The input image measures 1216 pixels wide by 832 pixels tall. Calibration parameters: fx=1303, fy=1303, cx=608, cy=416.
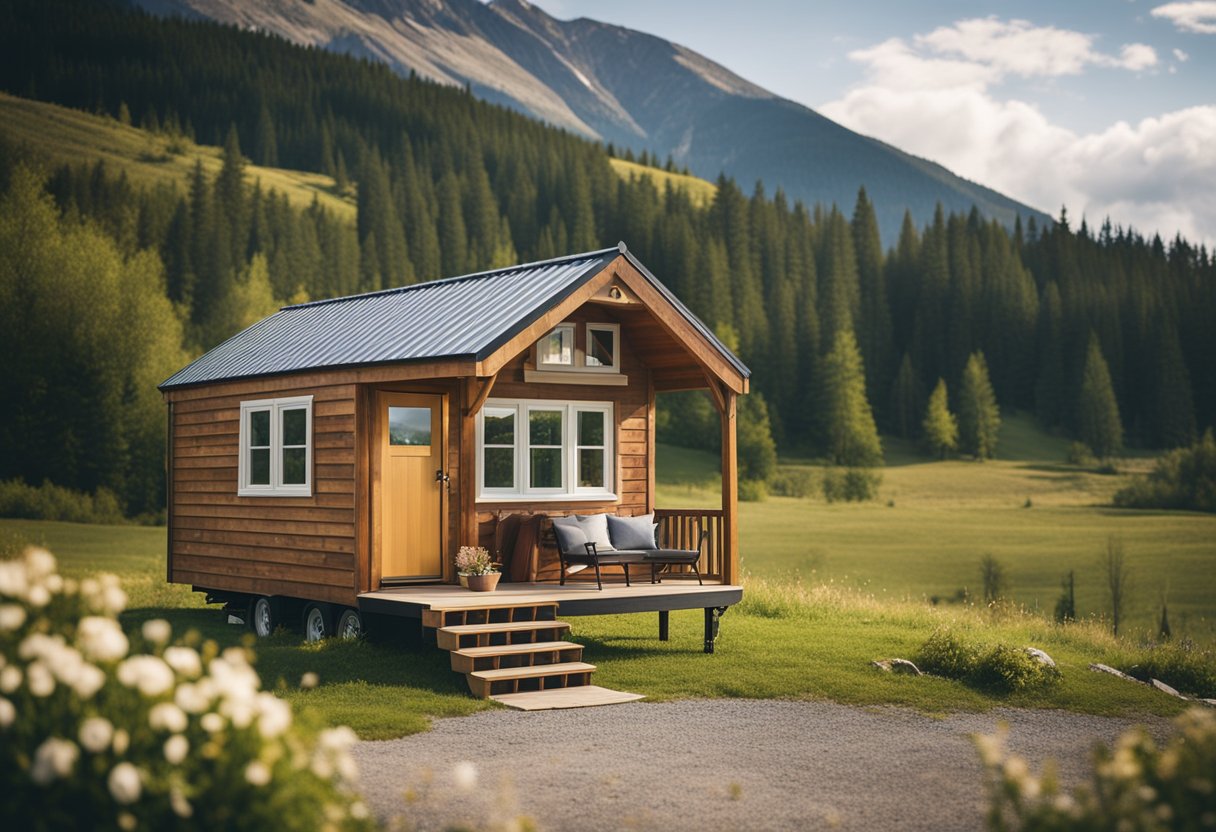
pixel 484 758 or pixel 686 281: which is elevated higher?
pixel 686 281

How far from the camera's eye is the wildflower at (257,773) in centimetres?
446

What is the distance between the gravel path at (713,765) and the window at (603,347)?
17.9 ft

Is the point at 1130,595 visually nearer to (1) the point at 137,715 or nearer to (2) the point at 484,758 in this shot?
(2) the point at 484,758

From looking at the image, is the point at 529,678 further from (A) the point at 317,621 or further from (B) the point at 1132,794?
(B) the point at 1132,794

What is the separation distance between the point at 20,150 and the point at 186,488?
51.3 metres

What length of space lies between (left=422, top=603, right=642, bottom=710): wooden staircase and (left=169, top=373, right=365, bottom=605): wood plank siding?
73.9 inches

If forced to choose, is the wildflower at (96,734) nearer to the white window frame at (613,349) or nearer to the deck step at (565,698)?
the deck step at (565,698)

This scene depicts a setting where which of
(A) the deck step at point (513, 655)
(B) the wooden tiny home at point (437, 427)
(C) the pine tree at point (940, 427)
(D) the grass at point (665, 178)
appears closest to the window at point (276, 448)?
(B) the wooden tiny home at point (437, 427)

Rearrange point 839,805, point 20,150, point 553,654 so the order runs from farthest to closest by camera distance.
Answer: point 20,150, point 553,654, point 839,805

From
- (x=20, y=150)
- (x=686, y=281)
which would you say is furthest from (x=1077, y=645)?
(x=686, y=281)

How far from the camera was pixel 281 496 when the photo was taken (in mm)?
15719

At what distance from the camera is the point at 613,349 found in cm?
1641

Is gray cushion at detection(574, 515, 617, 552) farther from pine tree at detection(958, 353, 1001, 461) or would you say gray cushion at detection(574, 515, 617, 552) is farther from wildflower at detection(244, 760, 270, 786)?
pine tree at detection(958, 353, 1001, 461)

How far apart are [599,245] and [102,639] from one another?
93709 mm
